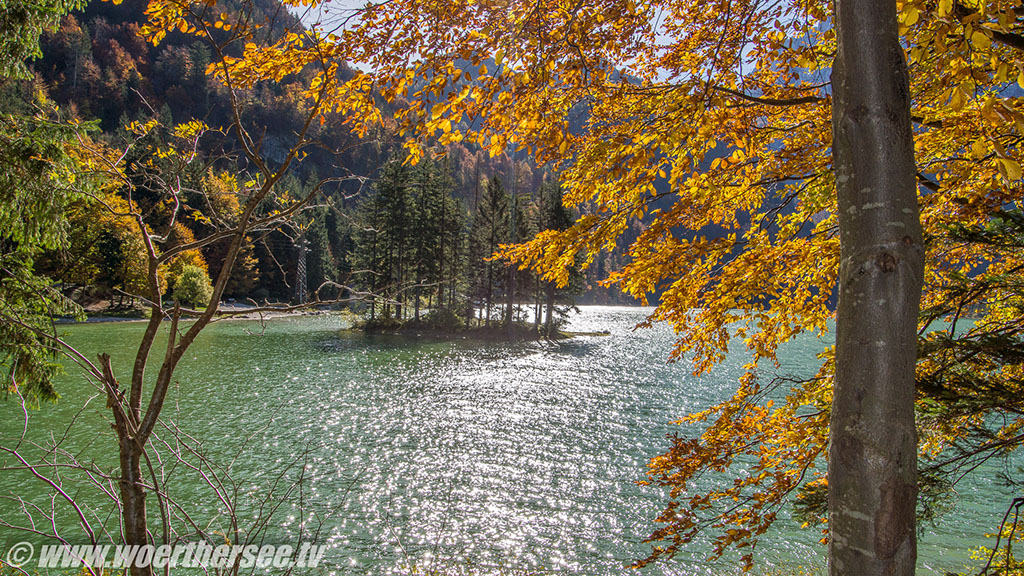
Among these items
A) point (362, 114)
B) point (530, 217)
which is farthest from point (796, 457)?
point (530, 217)

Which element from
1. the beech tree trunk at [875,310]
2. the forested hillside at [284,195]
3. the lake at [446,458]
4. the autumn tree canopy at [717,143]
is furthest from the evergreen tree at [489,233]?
the beech tree trunk at [875,310]

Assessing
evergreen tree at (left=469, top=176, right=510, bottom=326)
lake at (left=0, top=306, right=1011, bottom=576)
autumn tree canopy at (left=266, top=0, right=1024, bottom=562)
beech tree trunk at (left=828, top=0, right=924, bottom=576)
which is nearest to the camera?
beech tree trunk at (left=828, top=0, right=924, bottom=576)

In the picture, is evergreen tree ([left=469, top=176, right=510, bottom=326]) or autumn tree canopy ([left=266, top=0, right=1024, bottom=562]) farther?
evergreen tree ([left=469, top=176, right=510, bottom=326])

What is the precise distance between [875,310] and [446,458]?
10.9 m

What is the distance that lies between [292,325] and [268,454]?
32423 millimetres

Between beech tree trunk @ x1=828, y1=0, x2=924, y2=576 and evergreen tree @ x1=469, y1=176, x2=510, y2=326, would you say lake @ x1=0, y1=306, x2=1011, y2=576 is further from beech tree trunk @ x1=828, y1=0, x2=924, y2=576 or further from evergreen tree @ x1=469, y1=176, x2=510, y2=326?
evergreen tree @ x1=469, y1=176, x2=510, y2=326

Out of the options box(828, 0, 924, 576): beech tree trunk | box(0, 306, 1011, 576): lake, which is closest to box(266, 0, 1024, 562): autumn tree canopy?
box(828, 0, 924, 576): beech tree trunk

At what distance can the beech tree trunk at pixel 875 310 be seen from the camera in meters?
1.47

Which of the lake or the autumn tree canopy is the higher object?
the autumn tree canopy

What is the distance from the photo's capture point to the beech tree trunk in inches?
57.8

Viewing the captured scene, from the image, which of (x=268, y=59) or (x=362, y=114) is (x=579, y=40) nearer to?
(x=362, y=114)

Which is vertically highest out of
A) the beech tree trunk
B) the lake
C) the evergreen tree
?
the evergreen tree

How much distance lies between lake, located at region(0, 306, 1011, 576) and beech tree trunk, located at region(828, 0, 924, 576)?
7.40ft

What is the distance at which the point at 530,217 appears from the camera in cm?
4166
